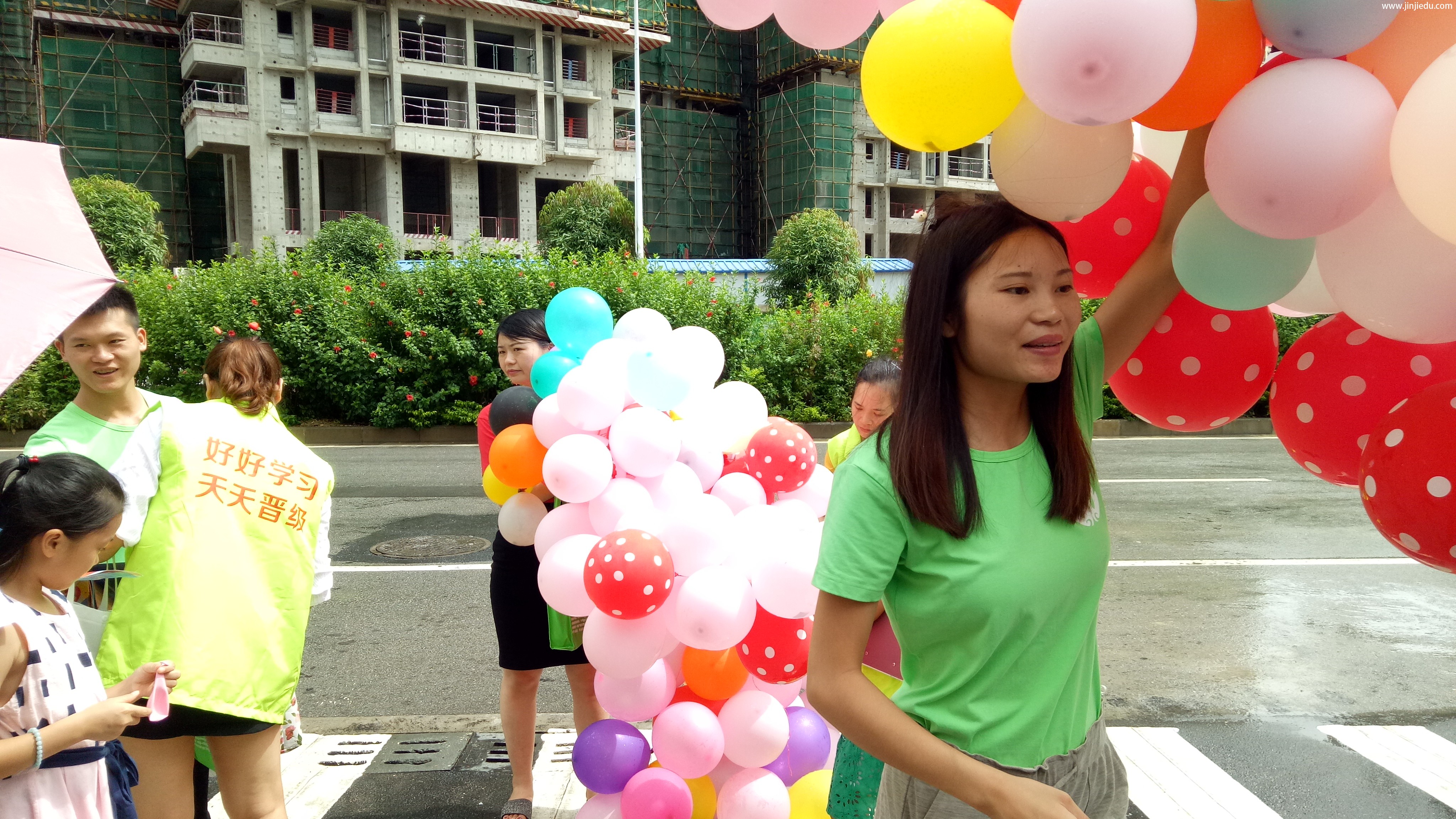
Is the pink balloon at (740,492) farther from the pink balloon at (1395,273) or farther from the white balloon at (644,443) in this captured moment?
the pink balloon at (1395,273)

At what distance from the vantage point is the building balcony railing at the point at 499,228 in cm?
3825

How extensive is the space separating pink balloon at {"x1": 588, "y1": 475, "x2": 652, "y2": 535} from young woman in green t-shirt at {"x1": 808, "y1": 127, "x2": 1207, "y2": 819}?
1.40m

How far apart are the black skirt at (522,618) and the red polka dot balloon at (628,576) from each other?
76 cm

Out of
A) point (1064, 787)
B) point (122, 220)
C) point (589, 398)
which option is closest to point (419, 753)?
point (589, 398)

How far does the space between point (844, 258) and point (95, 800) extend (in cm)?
2894

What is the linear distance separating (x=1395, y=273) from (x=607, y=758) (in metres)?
2.24

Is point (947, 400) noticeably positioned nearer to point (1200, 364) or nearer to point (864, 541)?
point (864, 541)

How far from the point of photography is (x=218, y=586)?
240 centimetres

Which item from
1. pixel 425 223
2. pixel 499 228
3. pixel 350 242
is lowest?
pixel 350 242

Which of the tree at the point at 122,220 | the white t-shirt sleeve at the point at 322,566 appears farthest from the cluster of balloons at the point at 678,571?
the tree at the point at 122,220

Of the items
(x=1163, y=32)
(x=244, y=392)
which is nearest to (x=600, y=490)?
(x=244, y=392)

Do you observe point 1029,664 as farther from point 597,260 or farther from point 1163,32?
point 597,260

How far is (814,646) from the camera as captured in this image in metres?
1.42

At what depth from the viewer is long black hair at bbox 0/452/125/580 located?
2.02 metres
